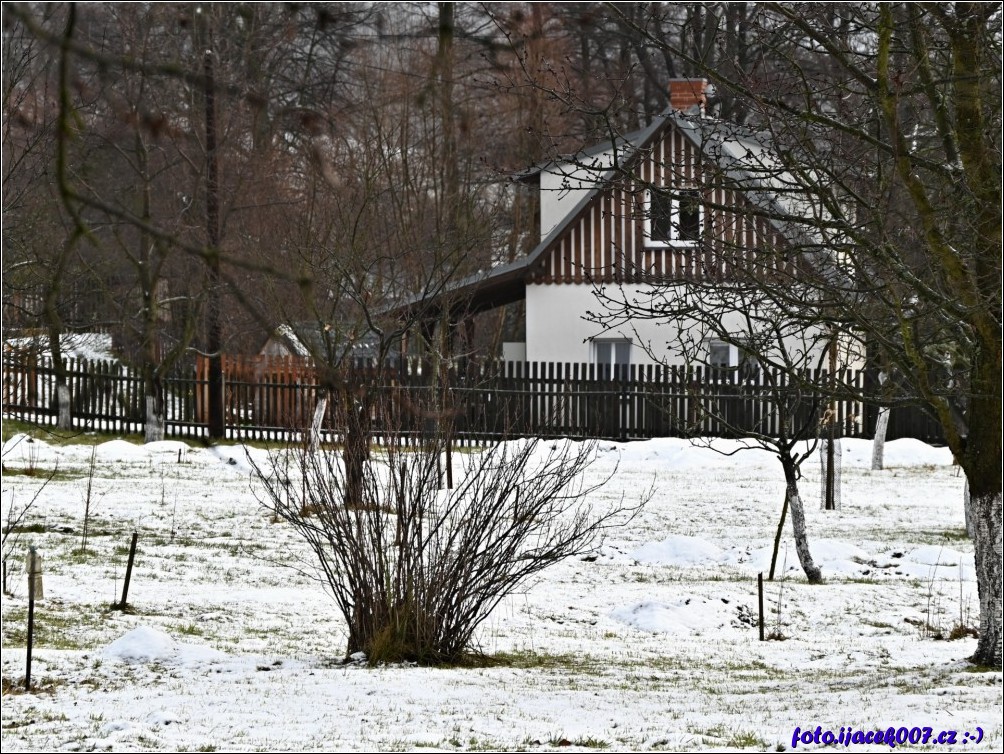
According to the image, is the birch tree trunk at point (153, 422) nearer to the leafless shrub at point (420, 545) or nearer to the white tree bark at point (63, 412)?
the white tree bark at point (63, 412)

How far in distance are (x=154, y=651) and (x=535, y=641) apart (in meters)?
3.02

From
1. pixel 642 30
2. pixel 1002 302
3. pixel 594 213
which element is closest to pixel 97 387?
pixel 594 213

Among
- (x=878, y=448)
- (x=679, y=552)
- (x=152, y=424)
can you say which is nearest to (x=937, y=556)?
(x=679, y=552)

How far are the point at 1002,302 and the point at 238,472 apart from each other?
15.4 meters

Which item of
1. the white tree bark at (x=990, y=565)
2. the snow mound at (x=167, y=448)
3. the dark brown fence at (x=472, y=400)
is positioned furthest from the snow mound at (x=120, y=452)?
the white tree bark at (x=990, y=565)

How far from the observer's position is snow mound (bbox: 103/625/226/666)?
27.2 ft

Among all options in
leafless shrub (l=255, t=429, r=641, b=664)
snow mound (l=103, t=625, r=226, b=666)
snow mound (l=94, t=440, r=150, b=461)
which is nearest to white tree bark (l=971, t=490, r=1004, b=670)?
leafless shrub (l=255, t=429, r=641, b=664)

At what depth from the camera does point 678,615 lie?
36.6 feet

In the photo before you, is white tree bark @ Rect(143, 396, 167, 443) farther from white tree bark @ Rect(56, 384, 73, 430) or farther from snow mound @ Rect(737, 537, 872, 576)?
snow mound @ Rect(737, 537, 872, 576)

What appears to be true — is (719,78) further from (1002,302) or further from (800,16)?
(1002,302)

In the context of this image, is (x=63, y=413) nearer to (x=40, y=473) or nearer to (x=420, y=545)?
(x=40, y=473)

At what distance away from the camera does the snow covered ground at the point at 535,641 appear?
20.8ft

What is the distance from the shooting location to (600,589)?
1234cm

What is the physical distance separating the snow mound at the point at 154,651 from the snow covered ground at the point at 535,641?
2cm
